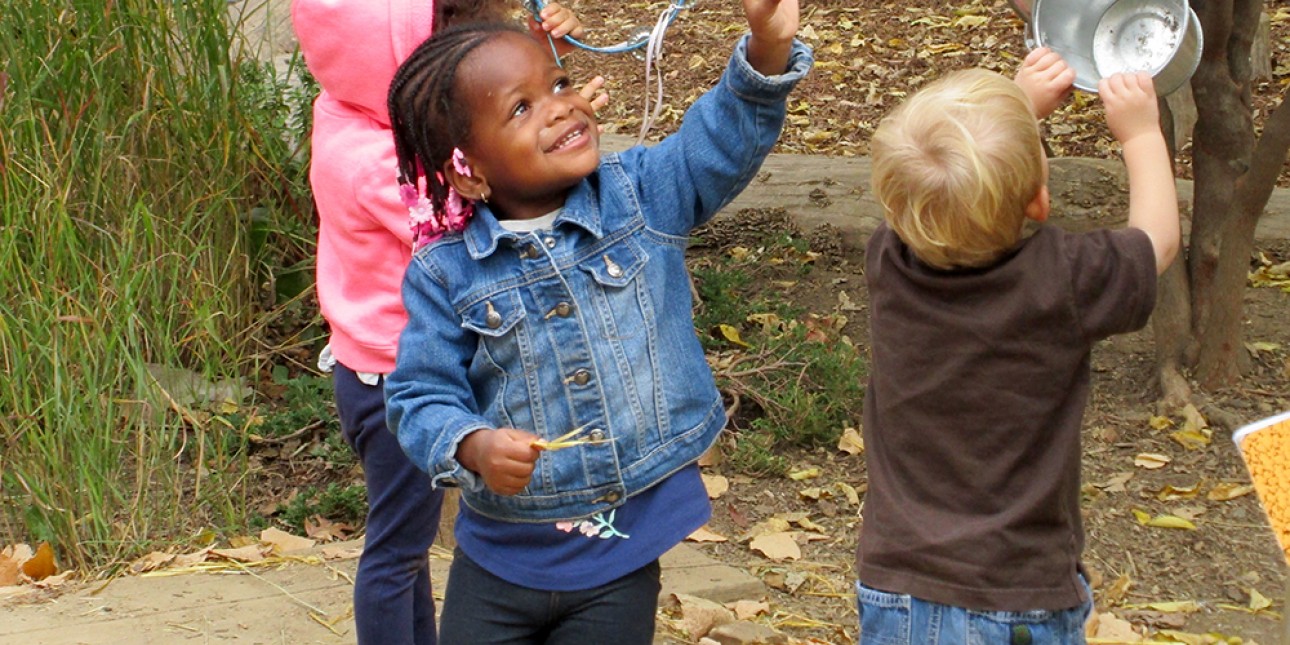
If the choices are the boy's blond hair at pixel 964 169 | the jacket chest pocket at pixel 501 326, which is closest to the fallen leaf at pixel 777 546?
the jacket chest pocket at pixel 501 326

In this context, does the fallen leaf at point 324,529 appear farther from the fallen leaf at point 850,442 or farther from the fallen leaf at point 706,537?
the fallen leaf at point 850,442

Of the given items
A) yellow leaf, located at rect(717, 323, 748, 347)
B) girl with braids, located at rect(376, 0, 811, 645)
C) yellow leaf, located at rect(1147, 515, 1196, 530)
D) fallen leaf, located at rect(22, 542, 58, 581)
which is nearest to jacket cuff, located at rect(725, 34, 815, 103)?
girl with braids, located at rect(376, 0, 811, 645)

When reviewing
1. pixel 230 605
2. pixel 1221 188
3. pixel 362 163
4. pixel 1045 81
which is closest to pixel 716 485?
pixel 230 605

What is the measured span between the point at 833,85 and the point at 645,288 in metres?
6.36

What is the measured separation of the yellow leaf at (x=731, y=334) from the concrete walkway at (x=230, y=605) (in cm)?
148

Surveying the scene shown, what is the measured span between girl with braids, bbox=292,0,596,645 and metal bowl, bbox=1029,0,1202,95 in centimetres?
83

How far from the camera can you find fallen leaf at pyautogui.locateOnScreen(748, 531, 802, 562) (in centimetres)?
413

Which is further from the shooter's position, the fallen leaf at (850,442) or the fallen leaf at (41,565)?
the fallen leaf at (850,442)

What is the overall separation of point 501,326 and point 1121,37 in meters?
1.18

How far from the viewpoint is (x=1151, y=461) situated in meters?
4.39

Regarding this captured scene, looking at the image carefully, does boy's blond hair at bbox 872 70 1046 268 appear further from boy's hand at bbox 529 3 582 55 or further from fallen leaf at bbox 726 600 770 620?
fallen leaf at bbox 726 600 770 620

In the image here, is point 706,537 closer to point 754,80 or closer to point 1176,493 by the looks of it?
point 1176,493

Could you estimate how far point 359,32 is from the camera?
112 inches

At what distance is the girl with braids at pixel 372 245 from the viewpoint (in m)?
2.84
